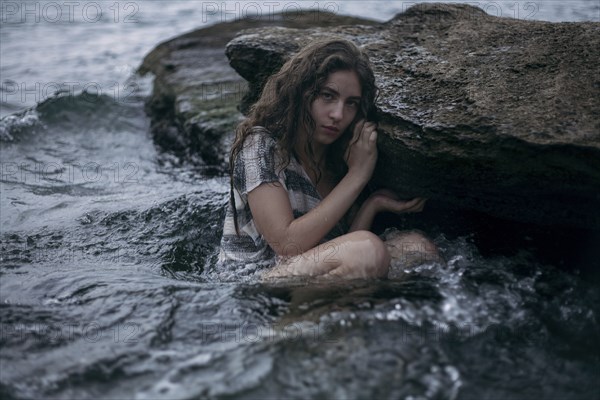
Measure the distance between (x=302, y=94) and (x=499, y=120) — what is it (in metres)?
1.08

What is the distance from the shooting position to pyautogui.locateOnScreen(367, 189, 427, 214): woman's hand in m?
4.00

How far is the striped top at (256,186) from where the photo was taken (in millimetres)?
3781

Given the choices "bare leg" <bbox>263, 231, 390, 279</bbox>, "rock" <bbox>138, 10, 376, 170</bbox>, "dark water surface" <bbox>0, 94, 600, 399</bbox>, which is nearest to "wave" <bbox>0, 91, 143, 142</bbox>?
"rock" <bbox>138, 10, 376, 170</bbox>

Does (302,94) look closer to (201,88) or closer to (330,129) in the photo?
(330,129)

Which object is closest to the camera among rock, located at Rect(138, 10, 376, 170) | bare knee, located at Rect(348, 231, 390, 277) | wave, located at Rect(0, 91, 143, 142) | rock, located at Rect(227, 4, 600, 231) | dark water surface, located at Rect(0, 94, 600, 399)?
dark water surface, located at Rect(0, 94, 600, 399)

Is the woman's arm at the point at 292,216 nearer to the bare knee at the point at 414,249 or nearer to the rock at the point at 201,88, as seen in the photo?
the bare knee at the point at 414,249

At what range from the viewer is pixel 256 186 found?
147 inches

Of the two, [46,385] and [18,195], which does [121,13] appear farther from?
[46,385]

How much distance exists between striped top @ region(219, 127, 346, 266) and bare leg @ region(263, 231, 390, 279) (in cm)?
34

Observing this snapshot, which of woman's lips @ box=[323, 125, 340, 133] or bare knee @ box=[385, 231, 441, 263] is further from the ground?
woman's lips @ box=[323, 125, 340, 133]

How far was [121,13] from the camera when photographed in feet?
49.9

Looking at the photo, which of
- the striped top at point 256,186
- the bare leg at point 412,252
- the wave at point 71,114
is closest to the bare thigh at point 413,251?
the bare leg at point 412,252

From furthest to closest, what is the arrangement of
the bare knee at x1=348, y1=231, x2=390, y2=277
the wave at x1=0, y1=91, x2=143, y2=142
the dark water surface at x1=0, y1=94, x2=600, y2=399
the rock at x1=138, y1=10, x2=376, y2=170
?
the wave at x1=0, y1=91, x2=143, y2=142 < the rock at x1=138, y1=10, x2=376, y2=170 < the bare knee at x1=348, y1=231, x2=390, y2=277 < the dark water surface at x1=0, y1=94, x2=600, y2=399

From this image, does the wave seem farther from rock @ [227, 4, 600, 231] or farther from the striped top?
rock @ [227, 4, 600, 231]
